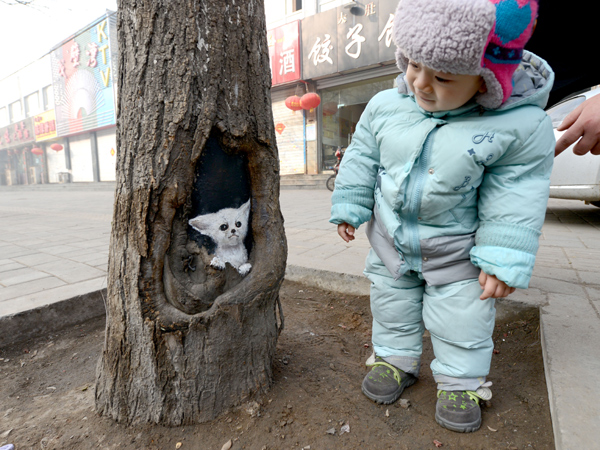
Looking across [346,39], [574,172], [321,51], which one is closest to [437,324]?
[574,172]

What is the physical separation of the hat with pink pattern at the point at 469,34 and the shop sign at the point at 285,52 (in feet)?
39.3

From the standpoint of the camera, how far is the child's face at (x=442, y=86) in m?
1.12

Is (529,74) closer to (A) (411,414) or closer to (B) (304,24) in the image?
(A) (411,414)

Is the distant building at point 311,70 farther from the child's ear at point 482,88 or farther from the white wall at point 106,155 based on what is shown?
the child's ear at point 482,88

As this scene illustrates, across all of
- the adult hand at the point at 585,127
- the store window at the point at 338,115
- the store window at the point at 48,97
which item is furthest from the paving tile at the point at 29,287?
the store window at the point at 48,97

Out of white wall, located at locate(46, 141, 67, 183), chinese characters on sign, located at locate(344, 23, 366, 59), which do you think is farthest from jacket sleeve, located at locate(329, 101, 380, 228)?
white wall, located at locate(46, 141, 67, 183)

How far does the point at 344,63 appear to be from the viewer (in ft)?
36.7

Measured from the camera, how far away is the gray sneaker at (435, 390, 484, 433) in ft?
4.17

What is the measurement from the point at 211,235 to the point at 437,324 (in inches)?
34.9

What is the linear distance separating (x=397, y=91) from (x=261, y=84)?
516 mm

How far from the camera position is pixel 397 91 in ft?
4.68

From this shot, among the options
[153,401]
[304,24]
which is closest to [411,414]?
[153,401]

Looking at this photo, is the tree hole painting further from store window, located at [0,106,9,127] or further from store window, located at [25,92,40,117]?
store window, located at [0,106,9,127]

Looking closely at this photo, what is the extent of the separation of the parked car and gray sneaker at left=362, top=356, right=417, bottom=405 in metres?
3.92
